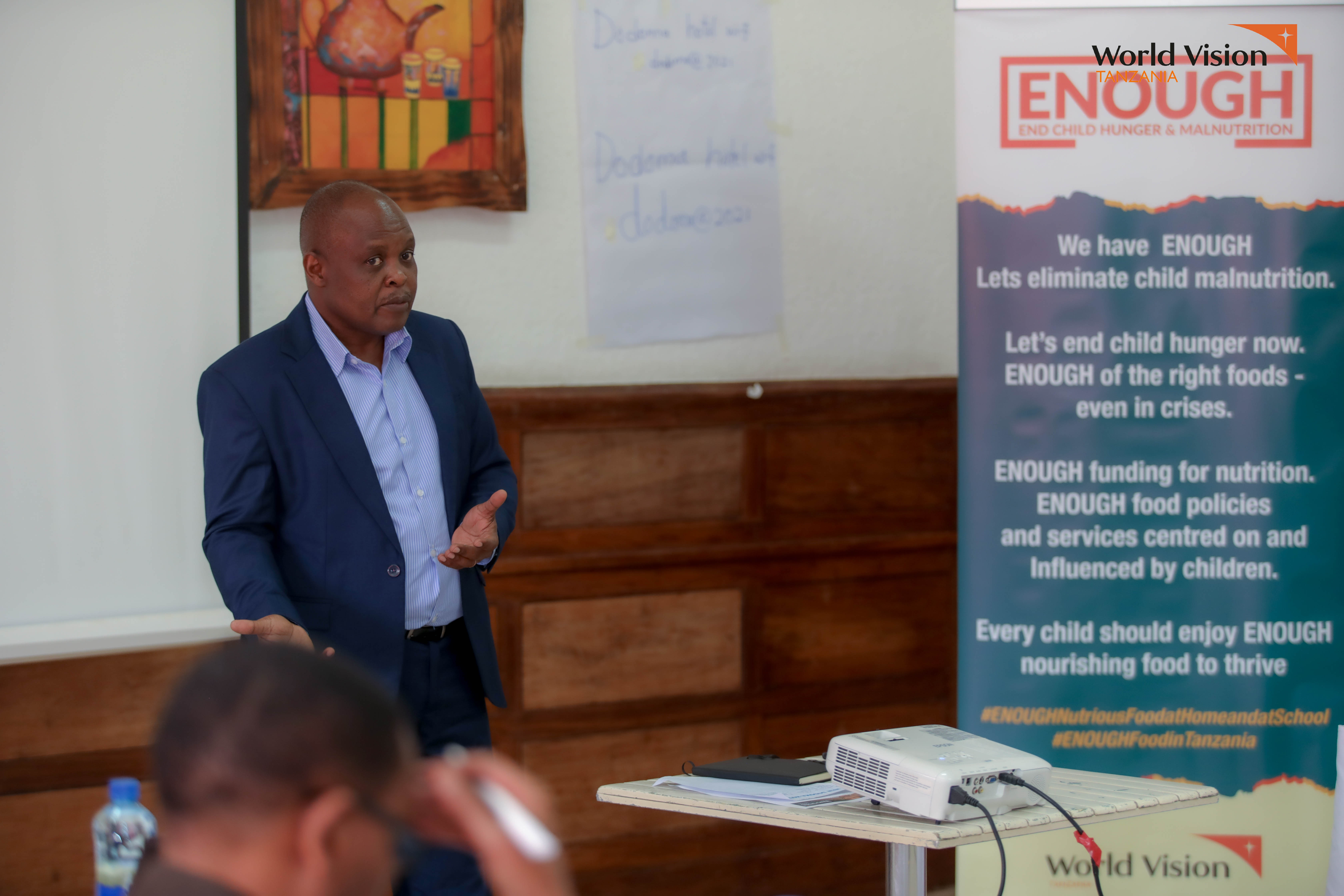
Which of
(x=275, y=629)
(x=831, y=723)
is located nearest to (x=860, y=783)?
(x=275, y=629)

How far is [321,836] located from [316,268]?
59.8 inches

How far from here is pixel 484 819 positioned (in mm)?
674

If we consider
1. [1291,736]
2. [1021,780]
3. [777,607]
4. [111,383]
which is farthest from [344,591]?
[1291,736]

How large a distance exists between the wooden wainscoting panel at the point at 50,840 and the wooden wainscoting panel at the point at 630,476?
1160 millimetres

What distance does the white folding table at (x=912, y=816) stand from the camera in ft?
5.38

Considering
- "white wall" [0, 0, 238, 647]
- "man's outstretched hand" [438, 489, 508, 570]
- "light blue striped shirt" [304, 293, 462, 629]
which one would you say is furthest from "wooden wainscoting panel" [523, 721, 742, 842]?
"man's outstretched hand" [438, 489, 508, 570]

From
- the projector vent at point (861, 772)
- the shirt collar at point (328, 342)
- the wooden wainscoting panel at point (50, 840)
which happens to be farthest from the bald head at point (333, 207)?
the wooden wainscoting panel at point (50, 840)

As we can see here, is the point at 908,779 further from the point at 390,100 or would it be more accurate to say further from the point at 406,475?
the point at 390,100

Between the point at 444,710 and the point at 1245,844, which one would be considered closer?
the point at 444,710

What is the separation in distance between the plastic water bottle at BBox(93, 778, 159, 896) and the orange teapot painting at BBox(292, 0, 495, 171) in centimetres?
156

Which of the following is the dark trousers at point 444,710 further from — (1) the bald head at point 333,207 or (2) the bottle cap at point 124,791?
(1) the bald head at point 333,207

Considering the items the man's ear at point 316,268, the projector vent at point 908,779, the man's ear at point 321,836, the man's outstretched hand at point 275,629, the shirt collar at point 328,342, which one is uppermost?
the man's ear at point 316,268

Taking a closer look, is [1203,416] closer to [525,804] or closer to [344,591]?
[344,591]

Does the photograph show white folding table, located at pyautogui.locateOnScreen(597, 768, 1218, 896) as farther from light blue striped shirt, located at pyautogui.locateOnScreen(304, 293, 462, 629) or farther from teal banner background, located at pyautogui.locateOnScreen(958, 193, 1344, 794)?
teal banner background, located at pyautogui.locateOnScreen(958, 193, 1344, 794)
